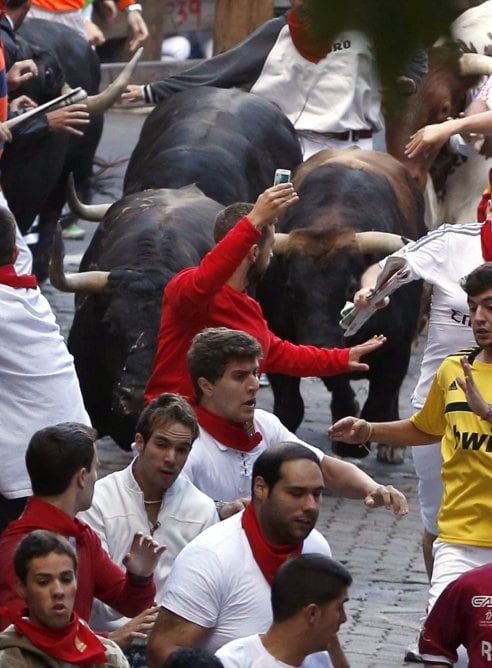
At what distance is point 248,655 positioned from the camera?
4.64 m

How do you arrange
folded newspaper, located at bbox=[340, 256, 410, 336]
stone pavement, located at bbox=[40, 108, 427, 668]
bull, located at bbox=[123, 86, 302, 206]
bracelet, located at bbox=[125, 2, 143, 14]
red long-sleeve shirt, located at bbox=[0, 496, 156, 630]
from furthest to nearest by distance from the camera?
bracelet, located at bbox=[125, 2, 143, 14] → bull, located at bbox=[123, 86, 302, 206] → stone pavement, located at bbox=[40, 108, 427, 668] → folded newspaper, located at bbox=[340, 256, 410, 336] → red long-sleeve shirt, located at bbox=[0, 496, 156, 630]

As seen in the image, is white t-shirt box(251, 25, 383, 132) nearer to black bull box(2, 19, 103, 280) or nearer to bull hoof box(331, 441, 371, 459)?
black bull box(2, 19, 103, 280)

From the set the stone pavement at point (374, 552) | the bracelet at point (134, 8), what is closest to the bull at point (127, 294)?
the stone pavement at point (374, 552)

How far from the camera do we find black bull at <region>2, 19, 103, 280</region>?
1164 cm

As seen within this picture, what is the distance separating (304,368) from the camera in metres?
7.12

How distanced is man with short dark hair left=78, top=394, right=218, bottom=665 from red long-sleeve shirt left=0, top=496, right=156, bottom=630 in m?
0.27

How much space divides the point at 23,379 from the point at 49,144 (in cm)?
569

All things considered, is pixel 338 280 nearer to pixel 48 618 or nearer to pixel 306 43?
pixel 48 618

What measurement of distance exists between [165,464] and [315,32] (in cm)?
312

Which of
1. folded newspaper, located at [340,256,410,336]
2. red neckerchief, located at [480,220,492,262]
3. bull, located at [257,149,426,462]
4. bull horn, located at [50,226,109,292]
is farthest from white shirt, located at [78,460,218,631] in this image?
bull, located at [257,149,426,462]

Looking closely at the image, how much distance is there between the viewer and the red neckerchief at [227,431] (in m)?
6.11

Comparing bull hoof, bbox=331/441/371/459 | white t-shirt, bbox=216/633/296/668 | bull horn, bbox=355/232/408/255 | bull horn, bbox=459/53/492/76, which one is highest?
bull horn, bbox=459/53/492/76

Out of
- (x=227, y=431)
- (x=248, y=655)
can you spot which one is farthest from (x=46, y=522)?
(x=227, y=431)

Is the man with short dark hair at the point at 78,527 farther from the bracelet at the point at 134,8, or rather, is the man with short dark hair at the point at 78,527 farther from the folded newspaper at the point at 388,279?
the bracelet at the point at 134,8
